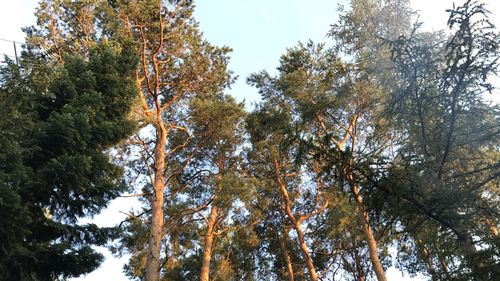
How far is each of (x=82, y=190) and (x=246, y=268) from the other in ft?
50.0

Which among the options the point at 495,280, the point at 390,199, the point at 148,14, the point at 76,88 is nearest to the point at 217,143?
the point at 148,14

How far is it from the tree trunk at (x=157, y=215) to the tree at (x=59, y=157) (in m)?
1.63

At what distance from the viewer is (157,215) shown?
12.1 metres

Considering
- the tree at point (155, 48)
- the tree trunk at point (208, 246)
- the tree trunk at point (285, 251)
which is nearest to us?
the tree at point (155, 48)

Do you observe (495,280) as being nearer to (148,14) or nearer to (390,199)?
(390,199)

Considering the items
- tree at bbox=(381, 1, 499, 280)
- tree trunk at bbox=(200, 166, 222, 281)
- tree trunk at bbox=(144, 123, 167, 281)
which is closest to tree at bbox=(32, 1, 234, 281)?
tree trunk at bbox=(144, 123, 167, 281)

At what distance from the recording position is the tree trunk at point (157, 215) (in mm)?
11031

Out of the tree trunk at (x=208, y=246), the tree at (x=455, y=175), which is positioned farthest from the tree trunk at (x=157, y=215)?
the tree at (x=455, y=175)

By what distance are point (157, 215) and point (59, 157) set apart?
435cm

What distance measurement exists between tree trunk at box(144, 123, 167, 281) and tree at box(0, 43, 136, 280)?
5.33 ft

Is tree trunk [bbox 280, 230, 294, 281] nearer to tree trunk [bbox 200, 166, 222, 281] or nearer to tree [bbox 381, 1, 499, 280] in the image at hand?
tree trunk [bbox 200, 166, 222, 281]

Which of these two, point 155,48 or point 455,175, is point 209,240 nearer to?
point 155,48

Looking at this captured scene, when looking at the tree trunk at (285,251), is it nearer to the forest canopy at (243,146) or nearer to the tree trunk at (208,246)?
the forest canopy at (243,146)

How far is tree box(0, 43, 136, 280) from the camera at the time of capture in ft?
24.4
